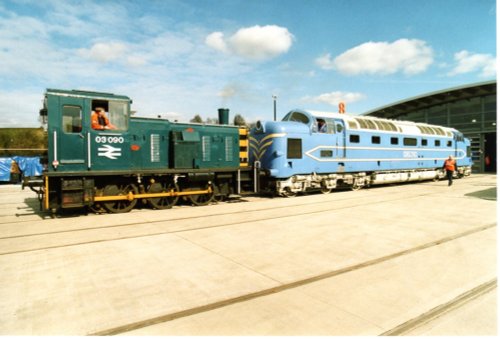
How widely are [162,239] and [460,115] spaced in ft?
120

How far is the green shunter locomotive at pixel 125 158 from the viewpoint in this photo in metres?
9.00

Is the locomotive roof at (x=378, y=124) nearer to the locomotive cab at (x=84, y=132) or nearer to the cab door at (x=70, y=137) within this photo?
the locomotive cab at (x=84, y=132)

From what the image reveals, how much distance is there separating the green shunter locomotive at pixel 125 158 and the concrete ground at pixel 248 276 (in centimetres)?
118

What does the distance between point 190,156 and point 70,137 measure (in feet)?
12.3

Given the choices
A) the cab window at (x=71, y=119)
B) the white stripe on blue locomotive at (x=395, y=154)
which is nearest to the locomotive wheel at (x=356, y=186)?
the white stripe on blue locomotive at (x=395, y=154)

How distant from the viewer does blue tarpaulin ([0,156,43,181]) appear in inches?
868

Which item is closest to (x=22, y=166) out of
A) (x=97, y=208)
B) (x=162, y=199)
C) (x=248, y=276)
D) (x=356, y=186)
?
(x=97, y=208)

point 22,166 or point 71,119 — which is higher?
point 71,119

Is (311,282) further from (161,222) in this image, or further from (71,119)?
(71,119)

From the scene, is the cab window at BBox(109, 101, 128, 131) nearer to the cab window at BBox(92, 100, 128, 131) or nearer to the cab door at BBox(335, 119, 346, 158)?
the cab window at BBox(92, 100, 128, 131)

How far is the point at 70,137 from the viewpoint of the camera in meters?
9.04

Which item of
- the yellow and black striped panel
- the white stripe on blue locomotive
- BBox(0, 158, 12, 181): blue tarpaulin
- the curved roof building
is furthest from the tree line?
the curved roof building

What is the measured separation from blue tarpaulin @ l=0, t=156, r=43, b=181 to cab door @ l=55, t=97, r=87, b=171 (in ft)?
52.5

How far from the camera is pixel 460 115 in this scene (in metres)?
33.4
